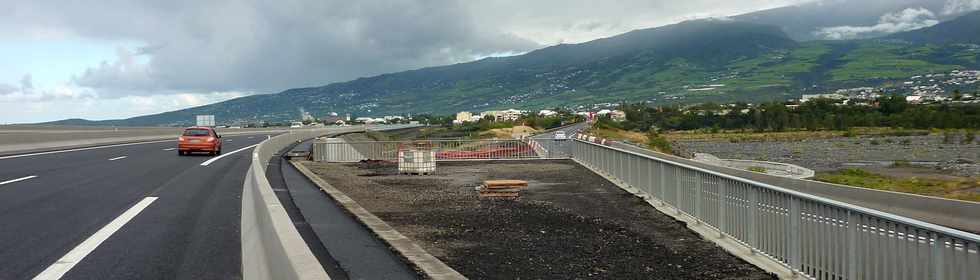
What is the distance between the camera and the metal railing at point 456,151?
36.4 m

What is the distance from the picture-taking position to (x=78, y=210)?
1303 centimetres

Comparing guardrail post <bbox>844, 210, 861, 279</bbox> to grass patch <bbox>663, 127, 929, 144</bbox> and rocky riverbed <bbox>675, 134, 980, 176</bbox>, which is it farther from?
grass patch <bbox>663, 127, 929, 144</bbox>

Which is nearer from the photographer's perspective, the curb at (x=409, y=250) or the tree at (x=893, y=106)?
the curb at (x=409, y=250)

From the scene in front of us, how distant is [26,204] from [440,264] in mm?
8631

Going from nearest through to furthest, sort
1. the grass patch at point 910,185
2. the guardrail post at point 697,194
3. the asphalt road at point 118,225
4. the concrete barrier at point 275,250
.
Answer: the concrete barrier at point 275,250
the asphalt road at point 118,225
the guardrail post at point 697,194
the grass patch at point 910,185

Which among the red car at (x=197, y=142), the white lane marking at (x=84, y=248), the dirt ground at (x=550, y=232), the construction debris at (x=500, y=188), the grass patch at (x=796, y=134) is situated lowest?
the grass patch at (x=796, y=134)

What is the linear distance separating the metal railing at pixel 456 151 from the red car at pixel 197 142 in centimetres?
449

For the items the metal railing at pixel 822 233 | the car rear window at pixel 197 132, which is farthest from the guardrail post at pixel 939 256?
the car rear window at pixel 197 132

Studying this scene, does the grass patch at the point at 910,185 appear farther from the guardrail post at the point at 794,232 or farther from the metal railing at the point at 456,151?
the guardrail post at the point at 794,232

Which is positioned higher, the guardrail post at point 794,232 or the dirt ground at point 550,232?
the guardrail post at point 794,232

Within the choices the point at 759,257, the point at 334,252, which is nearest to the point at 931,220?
the point at 759,257

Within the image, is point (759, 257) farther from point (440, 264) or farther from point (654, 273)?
point (440, 264)

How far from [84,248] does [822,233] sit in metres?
8.34

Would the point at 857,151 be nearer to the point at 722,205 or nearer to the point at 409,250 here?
the point at 722,205
